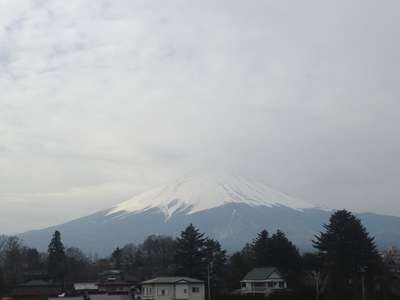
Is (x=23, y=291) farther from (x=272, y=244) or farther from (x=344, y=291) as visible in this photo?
(x=344, y=291)

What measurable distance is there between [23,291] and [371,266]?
110ft

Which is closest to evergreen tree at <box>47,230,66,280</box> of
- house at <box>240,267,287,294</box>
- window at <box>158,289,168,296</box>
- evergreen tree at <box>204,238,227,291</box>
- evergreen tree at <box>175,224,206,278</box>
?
evergreen tree at <box>204,238,227,291</box>

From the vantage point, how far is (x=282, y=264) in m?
68.3

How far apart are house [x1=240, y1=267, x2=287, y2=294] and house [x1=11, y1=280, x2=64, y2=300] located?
1892 cm

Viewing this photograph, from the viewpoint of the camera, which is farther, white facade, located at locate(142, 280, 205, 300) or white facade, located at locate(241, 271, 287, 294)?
white facade, located at locate(241, 271, 287, 294)

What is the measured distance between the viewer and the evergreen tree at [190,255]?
67750 mm

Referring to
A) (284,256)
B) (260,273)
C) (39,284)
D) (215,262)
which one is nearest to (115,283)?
(39,284)

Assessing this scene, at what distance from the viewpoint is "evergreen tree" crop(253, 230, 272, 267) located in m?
69.4

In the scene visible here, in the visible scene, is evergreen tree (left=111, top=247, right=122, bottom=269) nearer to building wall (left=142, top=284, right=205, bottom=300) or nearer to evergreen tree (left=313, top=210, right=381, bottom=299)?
building wall (left=142, top=284, right=205, bottom=300)

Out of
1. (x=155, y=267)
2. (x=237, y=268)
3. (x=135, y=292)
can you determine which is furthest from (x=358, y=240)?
(x=155, y=267)

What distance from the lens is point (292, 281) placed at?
64.4 meters

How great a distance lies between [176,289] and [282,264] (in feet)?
45.0

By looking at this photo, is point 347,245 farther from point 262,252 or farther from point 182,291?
point 182,291

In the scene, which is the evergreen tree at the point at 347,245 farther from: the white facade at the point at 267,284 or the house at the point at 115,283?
the house at the point at 115,283
